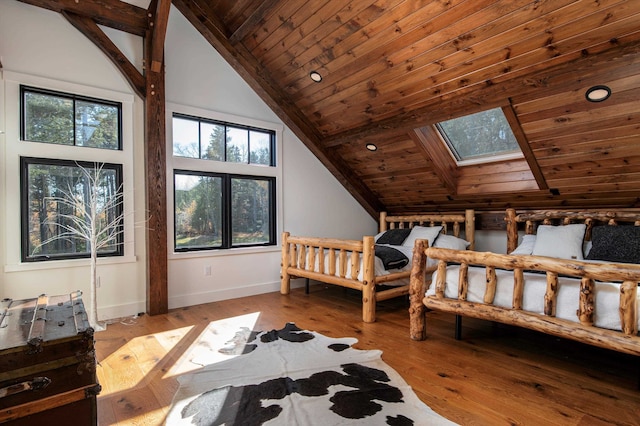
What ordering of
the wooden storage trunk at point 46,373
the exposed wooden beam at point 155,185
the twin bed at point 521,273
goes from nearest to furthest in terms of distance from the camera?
the wooden storage trunk at point 46,373
the twin bed at point 521,273
the exposed wooden beam at point 155,185

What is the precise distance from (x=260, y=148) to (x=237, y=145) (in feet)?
1.13

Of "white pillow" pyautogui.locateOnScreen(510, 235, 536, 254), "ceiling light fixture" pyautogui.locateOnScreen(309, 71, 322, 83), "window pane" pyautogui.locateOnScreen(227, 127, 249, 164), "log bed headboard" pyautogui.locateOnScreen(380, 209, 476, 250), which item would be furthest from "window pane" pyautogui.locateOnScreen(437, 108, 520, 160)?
"window pane" pyautogui.locateOnScreen(227, 127, 249, 164)

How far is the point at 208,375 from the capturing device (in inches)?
86.7

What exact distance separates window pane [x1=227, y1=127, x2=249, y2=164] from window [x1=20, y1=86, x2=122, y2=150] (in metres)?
1.20

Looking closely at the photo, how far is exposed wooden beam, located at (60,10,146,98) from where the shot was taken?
3.14 meters

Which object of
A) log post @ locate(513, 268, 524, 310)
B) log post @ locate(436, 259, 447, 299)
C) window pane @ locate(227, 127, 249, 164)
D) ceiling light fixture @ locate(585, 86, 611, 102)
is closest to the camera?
log post @ locate(513, 268, 524, 310)

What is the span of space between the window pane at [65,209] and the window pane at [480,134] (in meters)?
3.70

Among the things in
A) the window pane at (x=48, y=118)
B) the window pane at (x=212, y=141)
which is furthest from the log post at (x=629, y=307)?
the window pane at (x=48, y=118)

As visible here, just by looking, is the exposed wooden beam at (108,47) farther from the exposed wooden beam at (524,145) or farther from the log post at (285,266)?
the exposed wooden beam at (524,145)

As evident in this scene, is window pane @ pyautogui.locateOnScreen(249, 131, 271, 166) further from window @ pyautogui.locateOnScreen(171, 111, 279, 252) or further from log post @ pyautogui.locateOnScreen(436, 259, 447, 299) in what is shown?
log post @ pyautogui.locateOnScreen(436, 259, 447, 299)

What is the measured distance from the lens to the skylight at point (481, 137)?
A: 3738mm

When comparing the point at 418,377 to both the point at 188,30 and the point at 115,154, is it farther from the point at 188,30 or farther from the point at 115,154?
the point at 188,30

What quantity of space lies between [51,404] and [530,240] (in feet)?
13.4

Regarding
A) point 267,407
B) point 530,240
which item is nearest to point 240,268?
point 267,407
